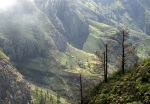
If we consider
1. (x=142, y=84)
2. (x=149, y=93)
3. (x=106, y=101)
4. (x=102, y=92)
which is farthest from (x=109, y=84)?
(x=149, y=93)

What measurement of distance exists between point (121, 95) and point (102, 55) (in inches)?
884

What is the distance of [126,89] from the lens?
6022cm

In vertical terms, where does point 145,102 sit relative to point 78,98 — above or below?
above

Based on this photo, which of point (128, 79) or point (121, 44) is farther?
point (121, 44)

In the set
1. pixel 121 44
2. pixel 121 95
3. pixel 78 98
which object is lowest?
pixel 78 98

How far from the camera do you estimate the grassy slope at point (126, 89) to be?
53.8 metres

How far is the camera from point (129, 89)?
195 ft

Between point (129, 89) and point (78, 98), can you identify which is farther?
point (78, 98)

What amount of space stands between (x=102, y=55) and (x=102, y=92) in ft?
47.6

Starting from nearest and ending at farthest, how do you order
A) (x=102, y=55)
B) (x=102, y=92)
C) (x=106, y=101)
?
(x=106, y=101), (x=102, y=92), (x=102, y=55)

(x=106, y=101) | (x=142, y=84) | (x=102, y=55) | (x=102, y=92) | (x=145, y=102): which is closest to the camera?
(x=145, y=102)

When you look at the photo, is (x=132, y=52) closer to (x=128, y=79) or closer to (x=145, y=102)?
(x=128, y=79)

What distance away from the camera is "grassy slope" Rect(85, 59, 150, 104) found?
53.8 m

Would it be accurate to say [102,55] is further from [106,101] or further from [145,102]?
[145,102]
